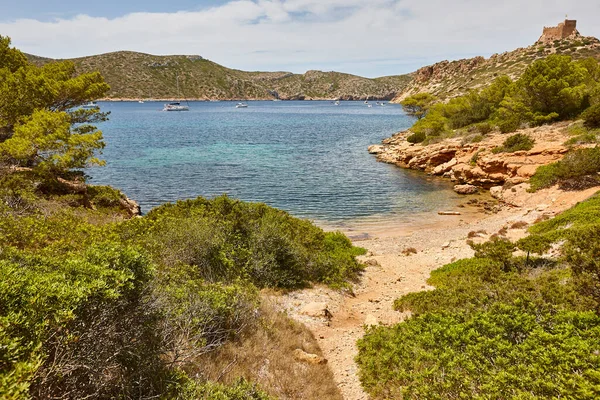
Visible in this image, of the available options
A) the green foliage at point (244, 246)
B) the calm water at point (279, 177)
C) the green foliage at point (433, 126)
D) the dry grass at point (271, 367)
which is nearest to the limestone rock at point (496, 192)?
the calm water at point (279, 177)

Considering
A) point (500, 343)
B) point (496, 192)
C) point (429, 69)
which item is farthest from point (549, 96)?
point (429, 69)

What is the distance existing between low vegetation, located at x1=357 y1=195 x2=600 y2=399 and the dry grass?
2.95ft

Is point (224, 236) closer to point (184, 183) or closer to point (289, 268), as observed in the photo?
point (289, 268)

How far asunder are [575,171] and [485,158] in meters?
8.73

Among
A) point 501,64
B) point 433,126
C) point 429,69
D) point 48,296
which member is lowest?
point 48,296

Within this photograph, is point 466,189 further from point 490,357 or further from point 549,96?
point 490,357

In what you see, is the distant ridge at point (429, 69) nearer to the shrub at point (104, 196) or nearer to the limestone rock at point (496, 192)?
the limestone rock at point (496, 192)

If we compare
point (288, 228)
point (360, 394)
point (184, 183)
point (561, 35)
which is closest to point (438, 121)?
point (184, 183)

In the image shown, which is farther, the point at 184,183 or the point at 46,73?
the point at 184,183

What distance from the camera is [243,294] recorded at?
7723mm

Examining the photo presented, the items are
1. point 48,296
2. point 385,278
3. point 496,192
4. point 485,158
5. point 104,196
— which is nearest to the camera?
point 48,296

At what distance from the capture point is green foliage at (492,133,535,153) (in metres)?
29.0

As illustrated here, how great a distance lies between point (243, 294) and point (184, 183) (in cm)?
2613

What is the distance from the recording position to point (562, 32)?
92.9 m
